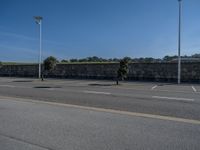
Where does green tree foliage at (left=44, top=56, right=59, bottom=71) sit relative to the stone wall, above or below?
above

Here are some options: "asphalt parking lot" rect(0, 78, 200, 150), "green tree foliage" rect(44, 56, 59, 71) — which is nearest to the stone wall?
"green tree foliage" rect(44, 56, 59, 71)

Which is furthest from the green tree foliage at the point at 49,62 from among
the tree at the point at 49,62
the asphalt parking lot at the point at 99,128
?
the asphalt parking lot at the point at 99,128

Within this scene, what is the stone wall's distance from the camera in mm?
22922

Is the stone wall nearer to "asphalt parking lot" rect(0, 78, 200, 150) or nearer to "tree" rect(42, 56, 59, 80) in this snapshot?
"tree" rect(42, 56, 59, 80)

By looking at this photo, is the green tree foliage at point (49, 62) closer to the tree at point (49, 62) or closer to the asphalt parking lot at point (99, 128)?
the tree at point (49, 62)

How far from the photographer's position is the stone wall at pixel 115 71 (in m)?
22.9

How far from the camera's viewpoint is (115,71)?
26781mm

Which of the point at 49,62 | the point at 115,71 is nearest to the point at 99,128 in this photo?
the point at 115,71

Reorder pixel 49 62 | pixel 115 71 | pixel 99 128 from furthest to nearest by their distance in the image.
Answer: pixel 49 62, pixel 115 71, pixel 99 128

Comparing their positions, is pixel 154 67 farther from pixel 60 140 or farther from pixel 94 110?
pixel 60 140

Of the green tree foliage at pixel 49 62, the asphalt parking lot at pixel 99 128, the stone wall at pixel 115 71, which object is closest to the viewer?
the asphalt parking lot at pixel 99 128

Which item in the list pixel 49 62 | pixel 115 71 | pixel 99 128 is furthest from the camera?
pixel 49 62

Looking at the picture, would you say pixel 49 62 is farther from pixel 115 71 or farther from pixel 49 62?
pixel 115 71

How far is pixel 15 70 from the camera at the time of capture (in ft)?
119
